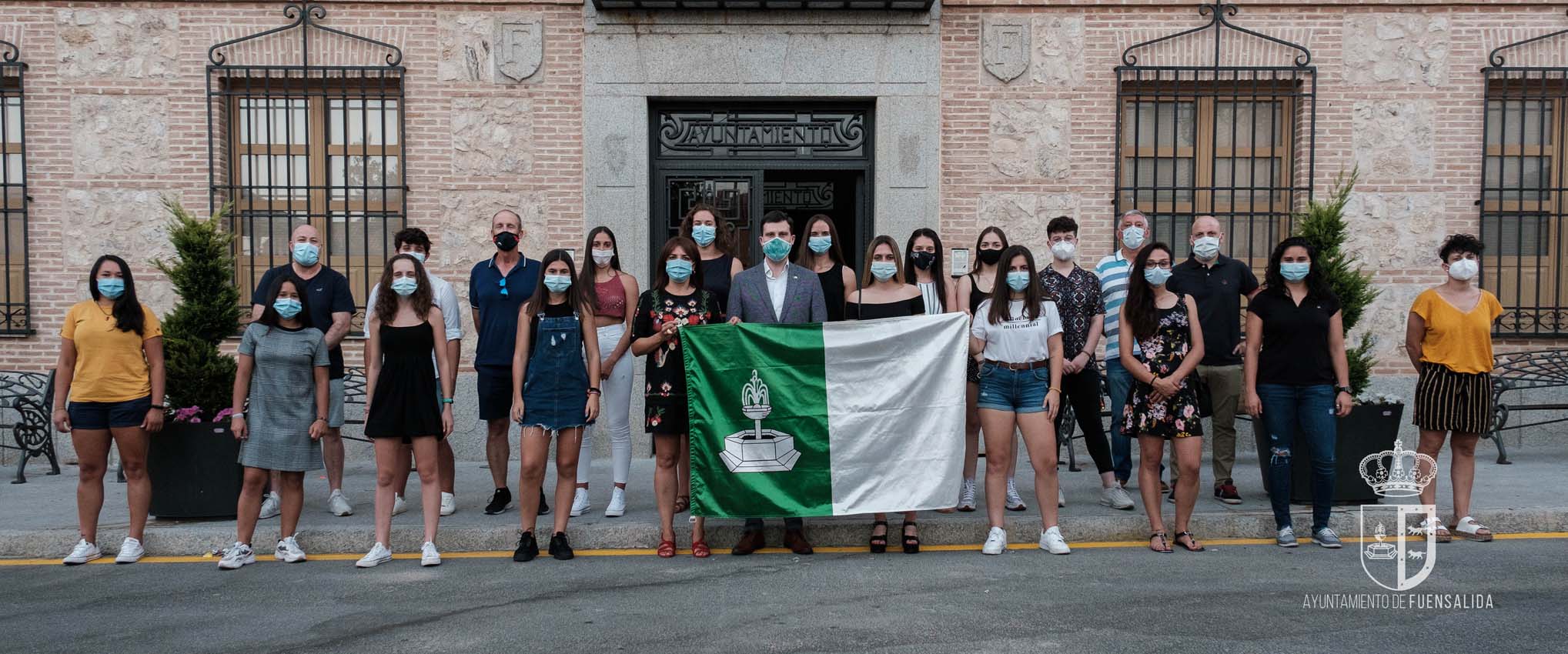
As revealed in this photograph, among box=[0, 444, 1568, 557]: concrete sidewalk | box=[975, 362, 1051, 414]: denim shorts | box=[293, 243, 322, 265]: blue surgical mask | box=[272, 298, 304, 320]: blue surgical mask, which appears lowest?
box=[0, 444, 1568, 557]: concrete sidewalk

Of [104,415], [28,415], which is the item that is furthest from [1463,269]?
[28,415]

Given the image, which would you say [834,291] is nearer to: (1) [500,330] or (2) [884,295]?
(2) [884,295]

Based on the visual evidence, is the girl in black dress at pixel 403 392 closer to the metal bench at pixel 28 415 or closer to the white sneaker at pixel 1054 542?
the white sneaker at pixel 1054 542

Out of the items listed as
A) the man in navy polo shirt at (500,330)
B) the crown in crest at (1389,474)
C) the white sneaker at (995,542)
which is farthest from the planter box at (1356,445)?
the man in navy polo shirt at (500,330)

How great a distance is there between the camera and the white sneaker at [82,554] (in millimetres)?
6418

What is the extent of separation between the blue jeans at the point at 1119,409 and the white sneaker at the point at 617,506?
11.1 ft

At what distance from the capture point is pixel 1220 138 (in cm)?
1087

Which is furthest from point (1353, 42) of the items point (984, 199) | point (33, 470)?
point (33, 470)

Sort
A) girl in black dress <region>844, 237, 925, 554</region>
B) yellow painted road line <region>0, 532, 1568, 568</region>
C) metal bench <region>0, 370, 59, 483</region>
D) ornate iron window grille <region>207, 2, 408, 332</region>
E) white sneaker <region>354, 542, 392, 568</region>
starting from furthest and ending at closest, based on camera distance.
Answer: ornate iron window grille <region>207, 2, 408, 332</region> → metal bench <region>0, 370, 59, 483</region> → girl in black dress <region>844, 237, 925, 554</region> → yellow painted road line <region>0, 532, 1568, 568</region> → white sneaker <region>354, 542, 392, 568</region>

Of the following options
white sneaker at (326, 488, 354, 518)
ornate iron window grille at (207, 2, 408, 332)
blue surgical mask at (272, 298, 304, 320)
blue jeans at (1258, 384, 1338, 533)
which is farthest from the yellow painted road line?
ornate iron window grille at (207, 2, 408, 332)

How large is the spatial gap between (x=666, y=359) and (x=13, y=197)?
8.09 metres

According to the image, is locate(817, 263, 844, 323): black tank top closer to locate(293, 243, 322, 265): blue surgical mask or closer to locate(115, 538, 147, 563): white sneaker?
locate(293, 243, 322, 265): blue surgical mask

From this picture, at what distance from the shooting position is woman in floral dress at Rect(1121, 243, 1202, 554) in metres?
6.34

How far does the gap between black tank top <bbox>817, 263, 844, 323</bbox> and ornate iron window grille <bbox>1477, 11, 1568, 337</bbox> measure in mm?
7383
